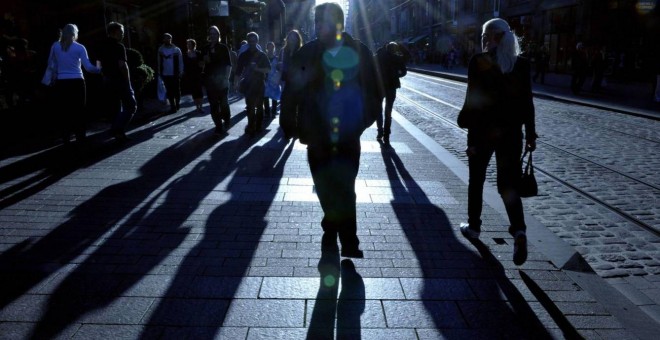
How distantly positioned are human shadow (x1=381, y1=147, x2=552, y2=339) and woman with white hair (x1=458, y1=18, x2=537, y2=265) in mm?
364

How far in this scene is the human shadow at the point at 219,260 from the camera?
2916 millimetres

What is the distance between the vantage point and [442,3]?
56.1 m

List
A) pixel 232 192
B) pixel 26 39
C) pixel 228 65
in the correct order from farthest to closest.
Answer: pixel 26 39 → pixel 228 65 → pixel 232 192

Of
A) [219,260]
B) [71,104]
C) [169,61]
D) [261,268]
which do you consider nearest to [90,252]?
[219,260]

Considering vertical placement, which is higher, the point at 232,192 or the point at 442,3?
the point at 442,3

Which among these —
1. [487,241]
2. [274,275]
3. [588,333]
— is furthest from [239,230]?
[588,333]

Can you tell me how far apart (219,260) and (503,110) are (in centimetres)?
227

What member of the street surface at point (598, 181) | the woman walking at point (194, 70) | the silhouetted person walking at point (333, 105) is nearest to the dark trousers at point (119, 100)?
the woman walking at point (194, 70)

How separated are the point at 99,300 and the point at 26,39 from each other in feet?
37.6

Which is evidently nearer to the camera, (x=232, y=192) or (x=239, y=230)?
(x=239, y=230)

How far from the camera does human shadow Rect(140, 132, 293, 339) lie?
292 centimetres

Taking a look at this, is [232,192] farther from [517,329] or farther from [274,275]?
[517,329]

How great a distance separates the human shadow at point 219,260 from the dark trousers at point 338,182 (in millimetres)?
680

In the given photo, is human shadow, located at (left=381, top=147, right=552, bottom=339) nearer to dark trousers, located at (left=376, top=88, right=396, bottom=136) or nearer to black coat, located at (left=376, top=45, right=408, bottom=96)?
dark trousers, located at (left=376, top=88, right=396, bottom=136)
